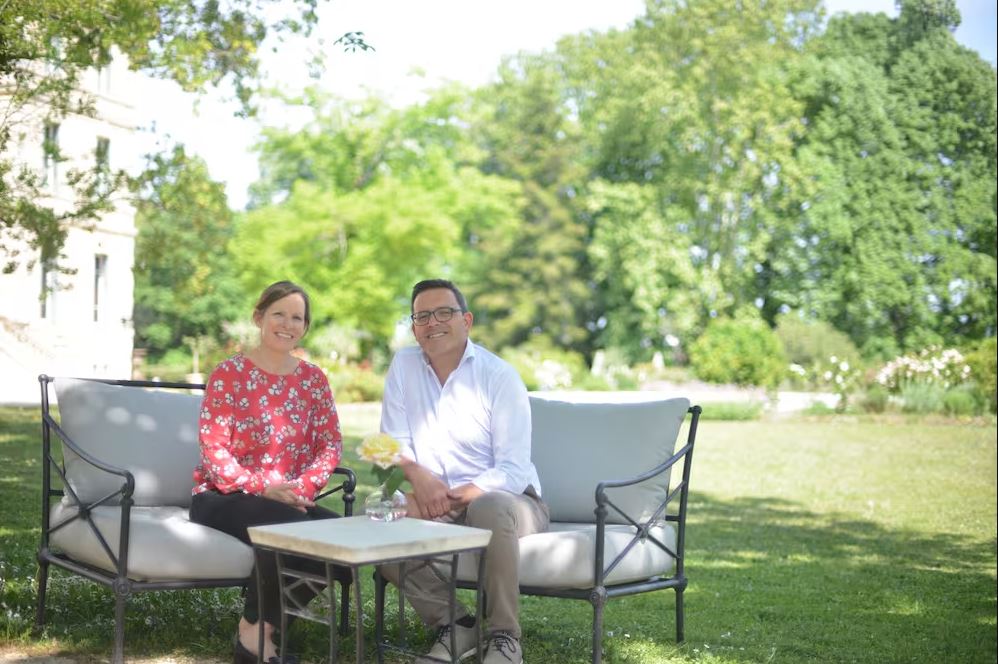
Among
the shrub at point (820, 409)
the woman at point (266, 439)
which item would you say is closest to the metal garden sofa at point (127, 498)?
the woman at point (266, 439)

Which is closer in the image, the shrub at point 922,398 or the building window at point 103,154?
the building window at point 103,154

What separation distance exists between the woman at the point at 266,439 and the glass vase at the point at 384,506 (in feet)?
1.55

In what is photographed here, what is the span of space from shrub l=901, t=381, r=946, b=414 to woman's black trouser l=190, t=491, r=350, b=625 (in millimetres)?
15192

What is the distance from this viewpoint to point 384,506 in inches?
142

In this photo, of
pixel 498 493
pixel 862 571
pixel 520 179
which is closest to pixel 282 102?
pixel 520 179

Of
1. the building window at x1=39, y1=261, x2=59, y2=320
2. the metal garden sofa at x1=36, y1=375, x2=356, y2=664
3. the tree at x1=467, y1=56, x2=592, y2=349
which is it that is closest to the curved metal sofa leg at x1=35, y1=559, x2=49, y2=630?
the metal garden sofa at x1=36, y1=375, x2=356, y2=664

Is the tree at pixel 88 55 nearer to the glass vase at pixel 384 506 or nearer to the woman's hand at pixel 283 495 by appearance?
the woman's hand at pixel 283 495

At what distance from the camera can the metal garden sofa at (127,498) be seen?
12.4 feet

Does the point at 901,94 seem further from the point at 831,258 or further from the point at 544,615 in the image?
the point at 544,615

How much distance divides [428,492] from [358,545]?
90 cm

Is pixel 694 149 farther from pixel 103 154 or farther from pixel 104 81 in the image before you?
pixel 104 81

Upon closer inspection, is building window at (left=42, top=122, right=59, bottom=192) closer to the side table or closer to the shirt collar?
the shirt collar

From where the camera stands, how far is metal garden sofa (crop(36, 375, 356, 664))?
12.4 ft

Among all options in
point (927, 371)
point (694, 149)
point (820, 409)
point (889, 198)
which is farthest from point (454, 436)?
point (694, 149)
